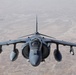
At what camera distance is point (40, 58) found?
2400cm

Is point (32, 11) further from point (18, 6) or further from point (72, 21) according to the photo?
point (72, 21)

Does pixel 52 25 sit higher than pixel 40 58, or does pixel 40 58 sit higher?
pixel 40 58

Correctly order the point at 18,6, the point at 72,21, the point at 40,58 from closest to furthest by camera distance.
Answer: the point at 40,58, the point at 72,21, the point at 18,6

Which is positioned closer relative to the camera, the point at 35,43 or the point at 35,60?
the point at 35,60

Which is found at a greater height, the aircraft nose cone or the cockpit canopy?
the cockpit canopy

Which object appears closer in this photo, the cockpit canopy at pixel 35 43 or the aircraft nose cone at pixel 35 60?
the aircraft nose cone at pixel 35 60

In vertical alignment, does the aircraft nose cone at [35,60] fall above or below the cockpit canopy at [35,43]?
below

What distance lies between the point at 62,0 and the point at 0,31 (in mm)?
81017

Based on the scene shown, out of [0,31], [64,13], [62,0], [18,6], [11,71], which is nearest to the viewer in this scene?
[11,71]

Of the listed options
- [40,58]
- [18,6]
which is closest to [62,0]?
[18,6]

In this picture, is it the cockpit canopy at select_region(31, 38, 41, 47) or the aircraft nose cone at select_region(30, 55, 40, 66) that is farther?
the cockpit canopy at select_region(31, 38, 41, 47)

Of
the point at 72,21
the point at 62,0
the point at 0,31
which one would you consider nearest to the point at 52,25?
the point at 72,21

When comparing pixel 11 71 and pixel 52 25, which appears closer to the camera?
pixel 11 71

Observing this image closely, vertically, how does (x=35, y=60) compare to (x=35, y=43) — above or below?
below
